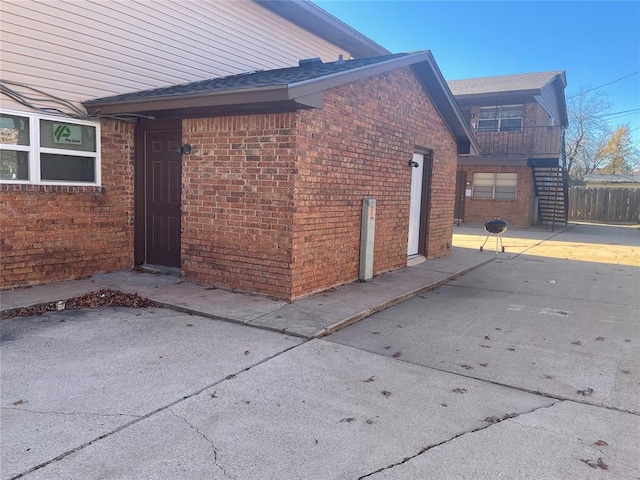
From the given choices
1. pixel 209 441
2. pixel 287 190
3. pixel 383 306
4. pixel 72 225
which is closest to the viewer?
pixel 209 441

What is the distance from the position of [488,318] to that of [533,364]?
168 cm

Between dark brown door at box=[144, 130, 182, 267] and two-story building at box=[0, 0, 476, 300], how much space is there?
0.02 meters

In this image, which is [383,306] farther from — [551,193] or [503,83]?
[503,83]

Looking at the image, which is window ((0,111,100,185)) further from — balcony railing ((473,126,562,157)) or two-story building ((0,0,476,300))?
balcony railing ((473,126,562,157))

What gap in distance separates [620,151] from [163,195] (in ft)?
156

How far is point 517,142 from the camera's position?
73.7 ft

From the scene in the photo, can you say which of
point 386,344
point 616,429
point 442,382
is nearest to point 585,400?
point 616,429

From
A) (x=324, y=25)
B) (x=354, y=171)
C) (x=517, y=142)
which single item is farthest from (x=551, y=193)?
(x=354, y=171)

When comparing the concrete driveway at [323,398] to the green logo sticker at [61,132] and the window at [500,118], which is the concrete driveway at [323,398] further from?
the window at [500,118]

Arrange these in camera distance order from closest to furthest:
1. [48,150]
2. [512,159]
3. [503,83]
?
[48,150] → [512,159] → [503,83]

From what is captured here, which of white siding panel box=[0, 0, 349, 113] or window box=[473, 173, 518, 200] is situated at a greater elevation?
white siding panel box=[0, 0, 349, 113]

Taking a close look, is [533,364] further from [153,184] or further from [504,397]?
[153,184]

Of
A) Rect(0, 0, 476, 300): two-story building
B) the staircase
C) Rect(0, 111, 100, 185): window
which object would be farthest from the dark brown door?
the staircase

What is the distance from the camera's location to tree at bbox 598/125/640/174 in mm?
43531
